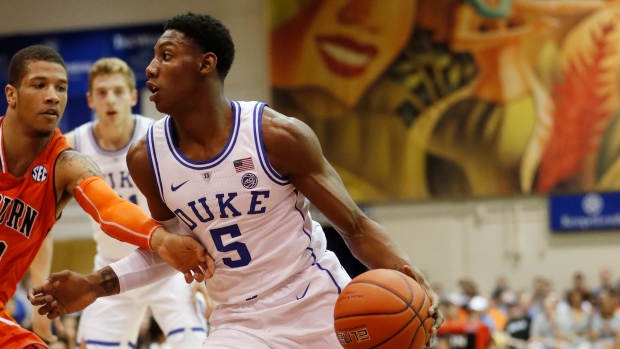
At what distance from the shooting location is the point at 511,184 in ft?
63.2

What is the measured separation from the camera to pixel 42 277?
6223 mm

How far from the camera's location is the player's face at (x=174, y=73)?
4.24 metres

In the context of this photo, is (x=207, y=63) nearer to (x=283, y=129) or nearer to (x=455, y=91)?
(x=283, y=129)

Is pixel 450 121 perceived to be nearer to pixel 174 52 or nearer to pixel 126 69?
pixel 126 69

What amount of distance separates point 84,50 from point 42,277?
1477 centimetres

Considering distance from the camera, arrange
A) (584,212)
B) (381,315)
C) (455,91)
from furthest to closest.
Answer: (455,91), (584,212), (381,315)

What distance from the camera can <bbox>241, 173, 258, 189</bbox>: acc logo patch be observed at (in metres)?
4.26

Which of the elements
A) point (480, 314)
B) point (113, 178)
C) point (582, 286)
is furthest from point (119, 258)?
point (582, 286)

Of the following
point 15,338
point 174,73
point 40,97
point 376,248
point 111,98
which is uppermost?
point 174,73

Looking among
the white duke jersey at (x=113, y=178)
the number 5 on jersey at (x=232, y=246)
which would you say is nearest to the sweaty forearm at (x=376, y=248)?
the number 5 on jersey at (x=232, y=246)

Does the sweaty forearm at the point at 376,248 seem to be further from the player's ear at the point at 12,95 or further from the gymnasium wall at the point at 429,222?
the gymnasium wall at the point at 429,222

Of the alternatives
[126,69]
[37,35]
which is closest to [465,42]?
[37,35]

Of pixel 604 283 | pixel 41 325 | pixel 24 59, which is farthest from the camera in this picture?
pixel 604 283

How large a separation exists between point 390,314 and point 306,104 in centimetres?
1591
